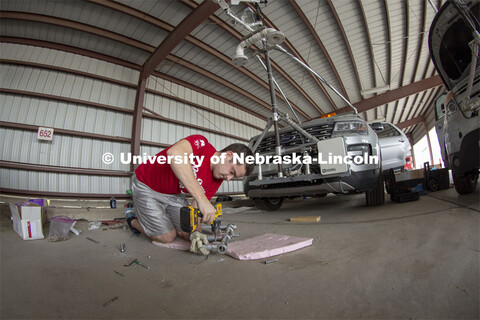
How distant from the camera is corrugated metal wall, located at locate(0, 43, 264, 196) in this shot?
6.89 metres

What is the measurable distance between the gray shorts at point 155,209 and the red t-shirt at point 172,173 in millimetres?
60

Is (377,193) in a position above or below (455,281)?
above

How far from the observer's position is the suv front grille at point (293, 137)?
2959 mm

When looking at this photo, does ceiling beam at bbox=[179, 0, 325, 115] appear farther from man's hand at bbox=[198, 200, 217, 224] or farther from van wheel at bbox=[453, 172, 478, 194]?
van wheel at bbox=[453, 172, 478, 194]

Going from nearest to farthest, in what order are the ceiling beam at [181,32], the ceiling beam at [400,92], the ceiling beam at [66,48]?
the ceiling beam at [181,32] < the ceiling beam at [66,48] < the ceiling beam at [400,92]

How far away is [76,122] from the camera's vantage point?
758cm

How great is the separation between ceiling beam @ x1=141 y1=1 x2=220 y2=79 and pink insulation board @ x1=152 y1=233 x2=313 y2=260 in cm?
634

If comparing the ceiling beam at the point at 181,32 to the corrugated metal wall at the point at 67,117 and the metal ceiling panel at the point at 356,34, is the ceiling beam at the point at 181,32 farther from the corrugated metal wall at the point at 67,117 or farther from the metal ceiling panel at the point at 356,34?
the metal ceiling panel at the point at 356,34

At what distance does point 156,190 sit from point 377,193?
2985 millimetres

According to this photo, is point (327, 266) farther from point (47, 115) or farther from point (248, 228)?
point (47, 115)

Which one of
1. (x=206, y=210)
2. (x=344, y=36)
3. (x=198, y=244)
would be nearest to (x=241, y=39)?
(x=206, y=210)

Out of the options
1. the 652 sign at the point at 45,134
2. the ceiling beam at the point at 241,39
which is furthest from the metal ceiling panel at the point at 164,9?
the 652 sign at the point at 45,134

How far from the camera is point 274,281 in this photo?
1050 mm

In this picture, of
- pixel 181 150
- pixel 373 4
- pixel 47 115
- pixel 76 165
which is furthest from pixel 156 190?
pixel 373 4
